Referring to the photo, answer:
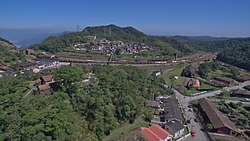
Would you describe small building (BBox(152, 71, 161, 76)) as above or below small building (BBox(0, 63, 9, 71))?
below

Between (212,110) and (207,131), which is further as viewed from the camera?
(212,110)

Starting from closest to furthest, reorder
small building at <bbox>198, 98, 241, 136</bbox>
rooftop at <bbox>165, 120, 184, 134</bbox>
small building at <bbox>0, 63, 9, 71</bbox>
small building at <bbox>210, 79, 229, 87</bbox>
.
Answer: rooftop at <bbox>165, 120, 184, 134</bbox>
small building at <bbox>198, 98, 241, 136</bbox>
small building at <bbox>0, 63, 9, 71</bbox>
small building at <bbox>210, 79, 229, 87</bbox>

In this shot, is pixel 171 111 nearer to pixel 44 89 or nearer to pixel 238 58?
pixel 44 89

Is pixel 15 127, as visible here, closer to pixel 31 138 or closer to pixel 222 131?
pixel 31 138

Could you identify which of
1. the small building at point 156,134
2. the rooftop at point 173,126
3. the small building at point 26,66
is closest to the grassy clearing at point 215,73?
the rooftop at point 173,126

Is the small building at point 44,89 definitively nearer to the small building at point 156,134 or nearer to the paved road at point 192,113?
the small building at point 156,134

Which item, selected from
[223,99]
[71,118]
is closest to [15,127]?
[71,118]

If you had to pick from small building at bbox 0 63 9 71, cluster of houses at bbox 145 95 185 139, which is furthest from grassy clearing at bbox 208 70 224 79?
small building at bbox 0 63 9 71

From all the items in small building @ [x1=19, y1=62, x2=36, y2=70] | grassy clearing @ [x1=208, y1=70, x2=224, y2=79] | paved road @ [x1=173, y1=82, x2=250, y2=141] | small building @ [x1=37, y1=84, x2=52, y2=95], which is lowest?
paved road @ [x1=173, y1=82, x2=250, y2=141]

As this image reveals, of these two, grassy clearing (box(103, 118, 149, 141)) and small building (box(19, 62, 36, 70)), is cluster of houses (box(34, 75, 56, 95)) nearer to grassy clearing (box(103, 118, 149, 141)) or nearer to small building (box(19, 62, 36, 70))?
grassy clearing (box(103, 118, 149, 141))
